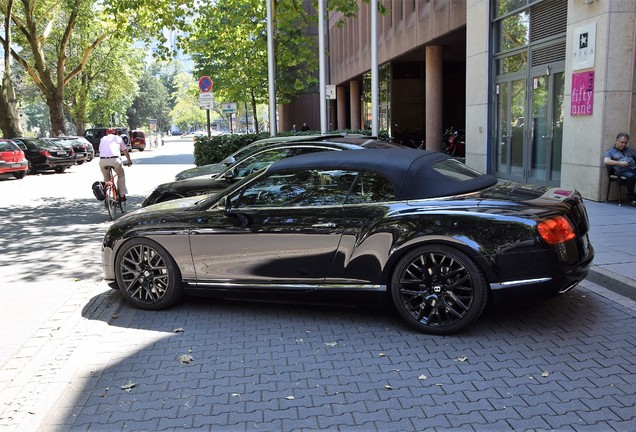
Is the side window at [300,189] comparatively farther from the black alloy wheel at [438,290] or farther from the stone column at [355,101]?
the stone column at [355,101]

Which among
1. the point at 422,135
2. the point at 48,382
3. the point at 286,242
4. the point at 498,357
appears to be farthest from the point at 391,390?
the point at 422,135

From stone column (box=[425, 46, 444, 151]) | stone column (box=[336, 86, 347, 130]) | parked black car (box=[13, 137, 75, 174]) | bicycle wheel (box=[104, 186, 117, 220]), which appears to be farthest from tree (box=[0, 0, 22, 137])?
stone column (box=[336, 86, 347, 130])

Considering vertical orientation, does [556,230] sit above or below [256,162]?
below

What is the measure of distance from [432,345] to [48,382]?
9.04 feet

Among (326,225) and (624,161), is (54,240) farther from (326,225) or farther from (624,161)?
(624,161)

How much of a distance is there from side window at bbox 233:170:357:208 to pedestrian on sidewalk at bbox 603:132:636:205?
22.6 ft

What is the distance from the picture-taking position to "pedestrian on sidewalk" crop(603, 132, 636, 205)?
9828 mm

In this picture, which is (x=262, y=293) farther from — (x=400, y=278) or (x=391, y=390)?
(x=391, y=390)

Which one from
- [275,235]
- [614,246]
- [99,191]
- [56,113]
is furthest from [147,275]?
[56,113]

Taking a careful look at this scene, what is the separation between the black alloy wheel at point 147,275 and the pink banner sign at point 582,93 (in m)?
8.49

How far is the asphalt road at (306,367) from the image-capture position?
3.36m

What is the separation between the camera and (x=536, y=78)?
1280 centimetres

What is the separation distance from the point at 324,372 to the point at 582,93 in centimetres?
897

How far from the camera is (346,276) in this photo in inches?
189
